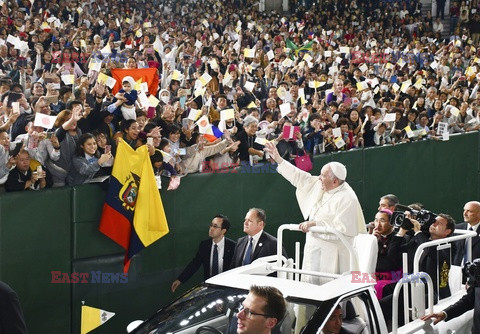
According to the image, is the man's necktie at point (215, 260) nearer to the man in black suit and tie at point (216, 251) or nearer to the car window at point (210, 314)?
the man in black suit and tie at point (216, 251)

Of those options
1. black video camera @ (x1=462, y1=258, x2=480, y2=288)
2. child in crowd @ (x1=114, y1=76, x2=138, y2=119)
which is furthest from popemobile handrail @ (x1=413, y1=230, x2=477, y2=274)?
child in crowd @ (x1=114, y1=76, x2=138, y2=119)

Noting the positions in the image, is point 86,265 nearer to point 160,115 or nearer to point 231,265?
point 231,265

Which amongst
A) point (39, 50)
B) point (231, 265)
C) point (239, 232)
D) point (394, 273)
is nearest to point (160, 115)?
point (239, 232)

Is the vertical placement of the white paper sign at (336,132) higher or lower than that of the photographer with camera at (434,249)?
higher

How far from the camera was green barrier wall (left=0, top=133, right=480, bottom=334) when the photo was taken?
9.30 metres

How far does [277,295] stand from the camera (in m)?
5.45

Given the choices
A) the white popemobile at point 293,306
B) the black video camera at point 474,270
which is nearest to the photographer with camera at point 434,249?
the white popemobile at point 293,306

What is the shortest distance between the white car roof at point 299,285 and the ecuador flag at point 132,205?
2843mm

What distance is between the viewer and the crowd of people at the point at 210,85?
1048 centimetres

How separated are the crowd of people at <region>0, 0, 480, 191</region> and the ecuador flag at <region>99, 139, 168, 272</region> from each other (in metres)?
0.20

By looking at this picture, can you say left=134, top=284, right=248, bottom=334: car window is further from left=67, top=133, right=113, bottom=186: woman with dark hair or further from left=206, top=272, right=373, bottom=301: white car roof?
left=67, top=133, right=113, bottom=186: woman with dark hair

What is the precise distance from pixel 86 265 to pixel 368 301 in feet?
12.9

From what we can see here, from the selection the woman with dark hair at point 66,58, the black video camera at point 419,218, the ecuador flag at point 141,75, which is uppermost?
the woman with dark hair at point 66,58

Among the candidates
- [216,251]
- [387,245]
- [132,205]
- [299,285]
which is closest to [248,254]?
[216,251]
